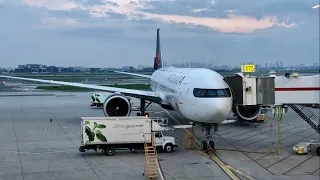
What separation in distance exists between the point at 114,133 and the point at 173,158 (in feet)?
10.3

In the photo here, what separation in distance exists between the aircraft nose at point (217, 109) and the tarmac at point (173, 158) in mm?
1885

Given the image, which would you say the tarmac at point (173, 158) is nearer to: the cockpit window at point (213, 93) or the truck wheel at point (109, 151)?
the truck wheel at point (109, 151)

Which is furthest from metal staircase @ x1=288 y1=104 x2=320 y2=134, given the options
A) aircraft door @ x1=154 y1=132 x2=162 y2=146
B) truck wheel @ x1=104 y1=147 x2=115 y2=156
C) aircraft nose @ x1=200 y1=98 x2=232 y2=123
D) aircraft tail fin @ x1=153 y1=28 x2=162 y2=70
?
aircraft tail fin @ x1=153 y1=28 x2=162 y2=70

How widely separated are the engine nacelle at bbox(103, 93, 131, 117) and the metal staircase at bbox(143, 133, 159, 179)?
8.18m

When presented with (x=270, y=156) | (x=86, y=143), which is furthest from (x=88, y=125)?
(x=270, y=156)

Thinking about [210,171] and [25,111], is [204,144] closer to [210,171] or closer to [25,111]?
[210,171]

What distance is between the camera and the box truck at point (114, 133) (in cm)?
1997

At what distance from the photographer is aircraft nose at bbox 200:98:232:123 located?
19.6m

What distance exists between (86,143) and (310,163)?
10.4m

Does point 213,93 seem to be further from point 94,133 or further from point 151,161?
point 94,133

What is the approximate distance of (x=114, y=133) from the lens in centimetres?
2017

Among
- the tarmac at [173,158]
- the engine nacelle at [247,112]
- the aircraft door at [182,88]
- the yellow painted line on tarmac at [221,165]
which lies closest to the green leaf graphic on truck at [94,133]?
the tarmac at [173,158]

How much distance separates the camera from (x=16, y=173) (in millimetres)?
16500

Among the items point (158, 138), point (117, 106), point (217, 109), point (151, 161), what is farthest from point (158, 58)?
point (151, 161)
